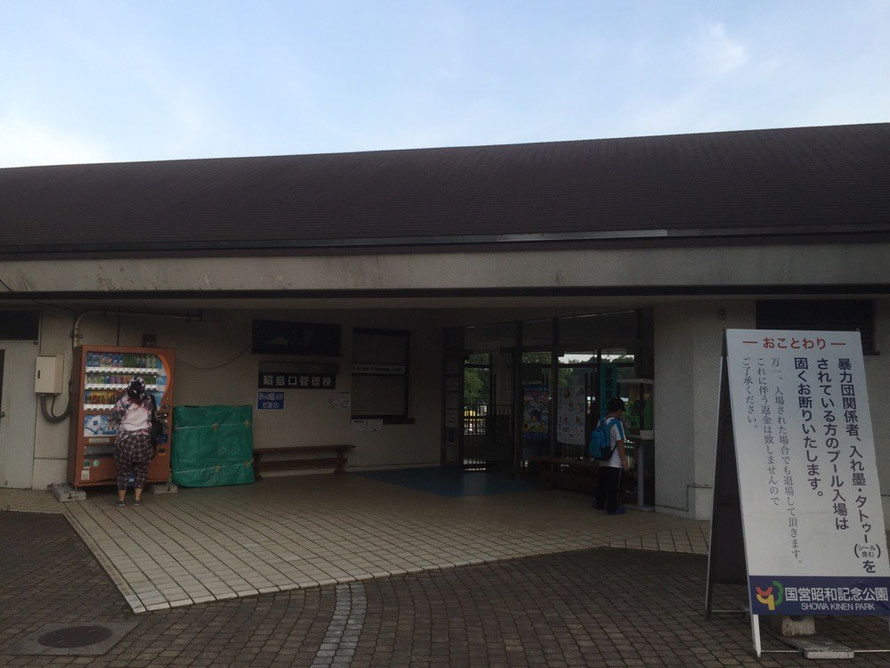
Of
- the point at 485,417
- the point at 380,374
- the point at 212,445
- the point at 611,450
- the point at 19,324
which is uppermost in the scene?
the point at 19,324

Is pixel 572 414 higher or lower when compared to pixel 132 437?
higher

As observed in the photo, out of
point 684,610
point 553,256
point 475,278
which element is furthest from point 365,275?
point 684,610

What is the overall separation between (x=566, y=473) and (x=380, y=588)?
233 inches

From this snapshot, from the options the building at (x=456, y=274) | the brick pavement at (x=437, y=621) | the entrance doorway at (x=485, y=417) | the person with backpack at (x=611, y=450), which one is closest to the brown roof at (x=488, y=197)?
the building at (x=456, y=274)

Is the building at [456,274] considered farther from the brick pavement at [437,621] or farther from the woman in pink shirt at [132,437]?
the brick pavement at [437,621]

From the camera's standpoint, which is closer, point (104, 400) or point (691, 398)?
point (691, 398)

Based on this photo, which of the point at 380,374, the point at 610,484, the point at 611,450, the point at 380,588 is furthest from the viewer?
the point at 380,374

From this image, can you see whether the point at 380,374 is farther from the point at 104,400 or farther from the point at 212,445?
the point at 104,400

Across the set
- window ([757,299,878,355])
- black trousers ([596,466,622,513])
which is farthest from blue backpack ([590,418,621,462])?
window ([757,299,878,355])

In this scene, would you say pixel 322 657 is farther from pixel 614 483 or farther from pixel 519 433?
pixel 519 433

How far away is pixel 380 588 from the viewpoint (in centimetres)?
623

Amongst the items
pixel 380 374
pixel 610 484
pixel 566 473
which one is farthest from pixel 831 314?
pixel 380 374

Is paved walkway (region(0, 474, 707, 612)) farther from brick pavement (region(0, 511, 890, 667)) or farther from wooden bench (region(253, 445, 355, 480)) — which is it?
wooden bench (region(253, 445, 355, 480))

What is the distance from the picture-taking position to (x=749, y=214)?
8977 millimetres
